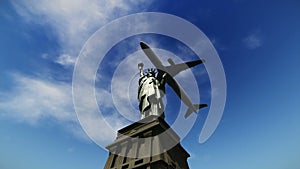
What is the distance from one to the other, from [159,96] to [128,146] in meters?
5.30

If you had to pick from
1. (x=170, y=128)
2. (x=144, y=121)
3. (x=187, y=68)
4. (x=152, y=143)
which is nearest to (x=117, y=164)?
(x=152, y=143)

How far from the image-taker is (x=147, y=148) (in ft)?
35.7

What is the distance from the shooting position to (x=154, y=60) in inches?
909

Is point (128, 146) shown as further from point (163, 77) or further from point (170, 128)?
point (163, 77)

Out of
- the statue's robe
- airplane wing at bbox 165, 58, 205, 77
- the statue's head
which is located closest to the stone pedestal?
the statue's robe

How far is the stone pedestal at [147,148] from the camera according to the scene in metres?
10.2

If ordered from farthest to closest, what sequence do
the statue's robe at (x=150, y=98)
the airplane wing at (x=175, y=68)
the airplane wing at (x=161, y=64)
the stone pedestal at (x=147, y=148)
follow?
the airplane wing at (x=175, y=68) < the airplane wing at (x=161, y=64) < the statue's robe at (x=150, y=98) < the stone pedestal at (x=147, y=148)

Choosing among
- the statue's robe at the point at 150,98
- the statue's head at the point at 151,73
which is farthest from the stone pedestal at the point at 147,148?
the statue's head at the point at 151,73

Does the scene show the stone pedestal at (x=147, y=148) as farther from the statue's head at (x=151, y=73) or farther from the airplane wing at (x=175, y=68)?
the airplane wing at (x=175, y=68)

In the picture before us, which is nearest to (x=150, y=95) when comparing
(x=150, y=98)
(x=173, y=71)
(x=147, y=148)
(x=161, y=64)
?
(x=150, y=98)

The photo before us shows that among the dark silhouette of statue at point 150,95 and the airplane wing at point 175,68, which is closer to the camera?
the dark silhouette of statue at point 150,95

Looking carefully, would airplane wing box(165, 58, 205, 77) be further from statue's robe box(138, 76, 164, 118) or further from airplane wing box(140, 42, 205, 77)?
statue's robe box(138, 76, 164, 118)

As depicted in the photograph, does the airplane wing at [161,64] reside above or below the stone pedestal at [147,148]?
above

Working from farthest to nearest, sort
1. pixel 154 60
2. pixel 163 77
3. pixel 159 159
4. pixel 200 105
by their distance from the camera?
pixel 200 105 → pixel 154 60 → pixel 163 77 → pixel 159 159
